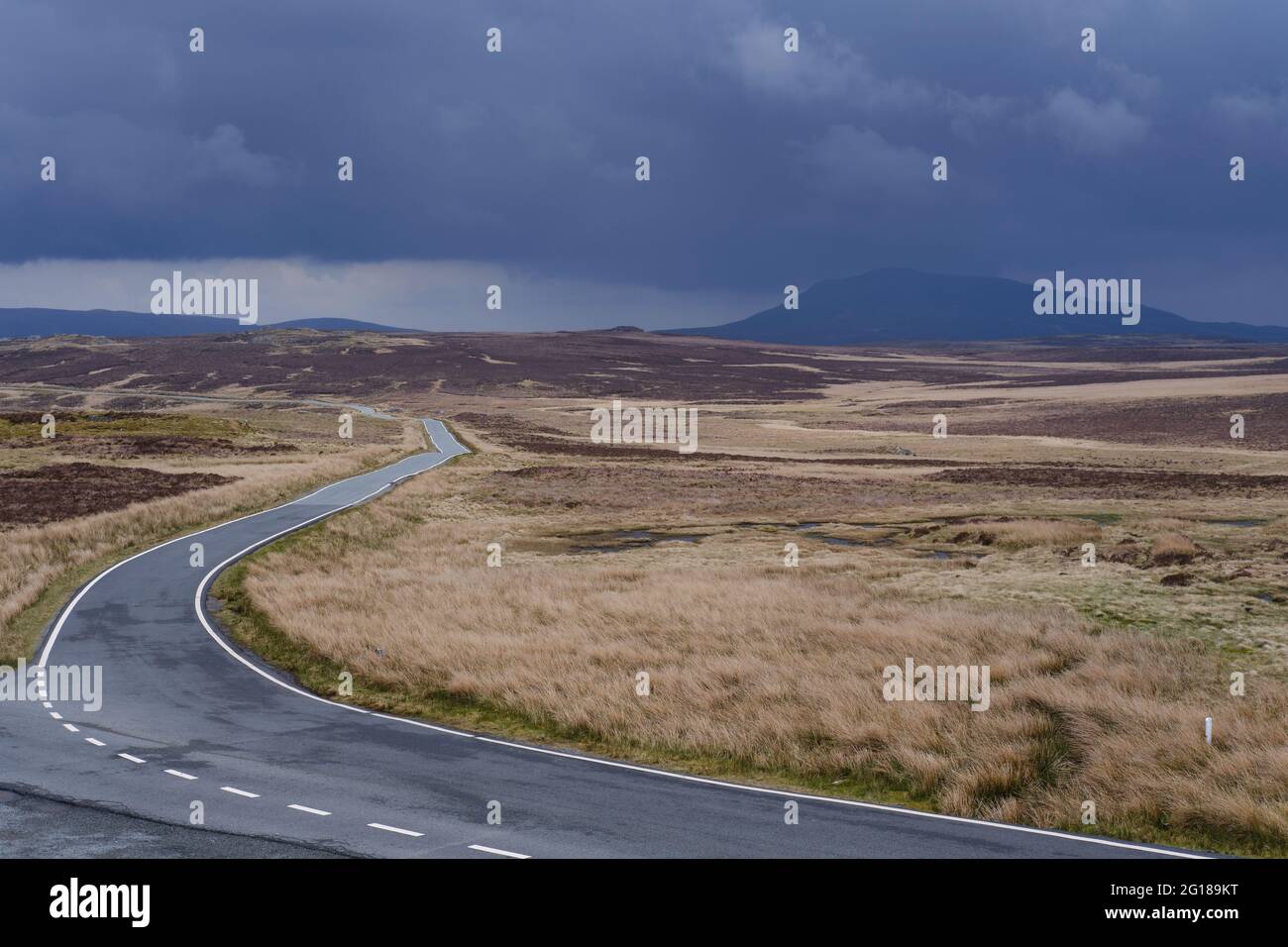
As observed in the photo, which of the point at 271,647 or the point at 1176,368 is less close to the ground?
the point at 1176,368

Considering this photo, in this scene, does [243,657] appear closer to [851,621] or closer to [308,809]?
[308,809]

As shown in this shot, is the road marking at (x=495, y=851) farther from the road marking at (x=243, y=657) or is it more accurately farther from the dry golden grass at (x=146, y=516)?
the dry golden grass at (x=146, y=516)

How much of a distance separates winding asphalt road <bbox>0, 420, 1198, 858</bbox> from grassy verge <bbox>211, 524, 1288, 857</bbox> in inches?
20.2

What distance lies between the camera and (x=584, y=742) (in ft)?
55.1

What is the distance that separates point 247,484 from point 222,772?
40307 millimetres

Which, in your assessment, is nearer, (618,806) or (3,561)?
(618,806)

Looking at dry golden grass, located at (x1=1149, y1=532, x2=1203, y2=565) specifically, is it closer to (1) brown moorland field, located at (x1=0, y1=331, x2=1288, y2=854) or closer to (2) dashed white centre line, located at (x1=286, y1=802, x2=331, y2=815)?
(1) brown moorland field, located at (x1=0, y1=331, x2=1288, y2=854)

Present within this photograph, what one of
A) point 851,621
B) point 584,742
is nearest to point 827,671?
point 851,621

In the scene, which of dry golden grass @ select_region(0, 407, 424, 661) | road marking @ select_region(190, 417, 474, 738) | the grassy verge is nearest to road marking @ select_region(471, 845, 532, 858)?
the grassy verge

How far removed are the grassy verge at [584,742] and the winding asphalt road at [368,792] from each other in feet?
1.68

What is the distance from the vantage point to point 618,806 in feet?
43.3

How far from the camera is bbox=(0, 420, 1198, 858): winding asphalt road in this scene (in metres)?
11.7
